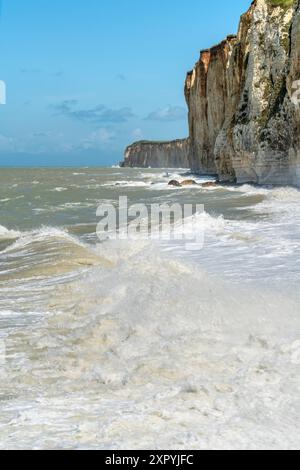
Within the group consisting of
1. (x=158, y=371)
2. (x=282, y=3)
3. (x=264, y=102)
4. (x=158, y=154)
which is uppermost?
(x=282, y=3)

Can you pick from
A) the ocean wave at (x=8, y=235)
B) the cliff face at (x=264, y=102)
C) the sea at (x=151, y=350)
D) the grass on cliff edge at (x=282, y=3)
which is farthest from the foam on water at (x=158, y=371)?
the grass on cliff edge at (x=282, y=3)

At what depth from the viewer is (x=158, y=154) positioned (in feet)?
411

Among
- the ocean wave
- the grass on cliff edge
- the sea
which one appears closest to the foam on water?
the sea

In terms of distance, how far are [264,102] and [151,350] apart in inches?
1136

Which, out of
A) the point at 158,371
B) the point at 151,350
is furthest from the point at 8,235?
the point at 158,371

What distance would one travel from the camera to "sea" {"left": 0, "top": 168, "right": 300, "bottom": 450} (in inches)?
117

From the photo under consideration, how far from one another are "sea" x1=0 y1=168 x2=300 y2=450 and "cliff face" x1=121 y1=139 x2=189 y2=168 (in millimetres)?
101738

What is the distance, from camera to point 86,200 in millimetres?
26344

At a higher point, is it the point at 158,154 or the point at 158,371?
the point at 158,154

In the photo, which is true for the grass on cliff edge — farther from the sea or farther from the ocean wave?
the sea

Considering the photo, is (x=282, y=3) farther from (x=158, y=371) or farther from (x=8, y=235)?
(x=158, y=371)

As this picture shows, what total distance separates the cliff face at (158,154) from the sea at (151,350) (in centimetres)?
10174

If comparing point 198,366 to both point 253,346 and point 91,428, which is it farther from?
point 91,428

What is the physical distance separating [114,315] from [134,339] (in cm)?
85
